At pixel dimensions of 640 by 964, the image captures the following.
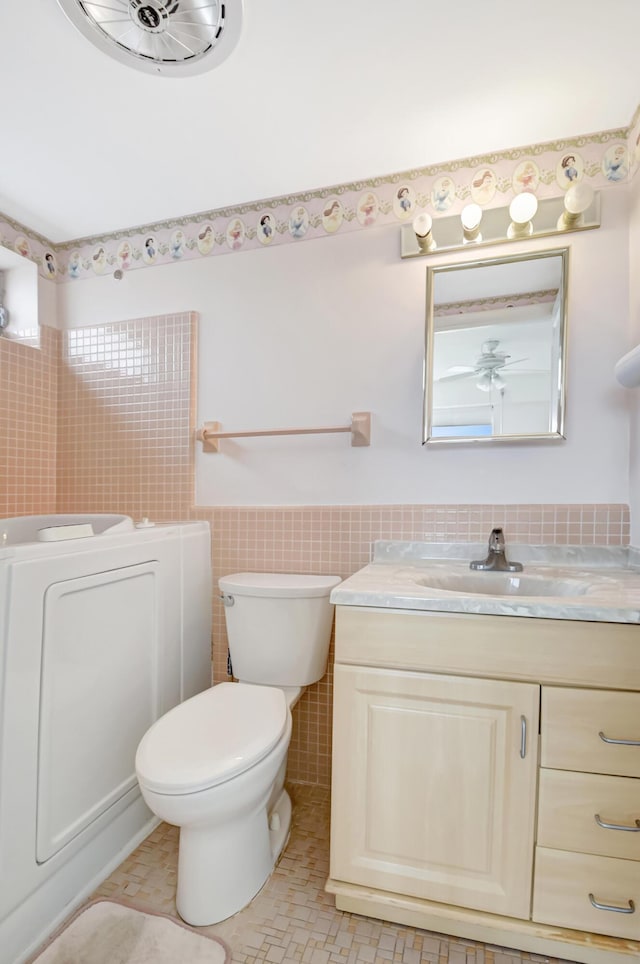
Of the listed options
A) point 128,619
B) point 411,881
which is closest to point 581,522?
point 411,881

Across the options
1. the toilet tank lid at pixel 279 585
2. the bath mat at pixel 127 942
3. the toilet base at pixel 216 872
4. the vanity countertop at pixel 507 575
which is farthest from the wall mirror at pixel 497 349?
the bath mat at pixel 127 942

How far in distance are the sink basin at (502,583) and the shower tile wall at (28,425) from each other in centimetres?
175

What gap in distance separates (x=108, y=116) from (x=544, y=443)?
68.7 inches

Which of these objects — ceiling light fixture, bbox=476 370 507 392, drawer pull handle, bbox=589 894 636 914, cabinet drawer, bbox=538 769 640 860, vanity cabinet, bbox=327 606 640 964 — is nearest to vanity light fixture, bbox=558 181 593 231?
ceiling light fixture, bbox=476 370 507 392

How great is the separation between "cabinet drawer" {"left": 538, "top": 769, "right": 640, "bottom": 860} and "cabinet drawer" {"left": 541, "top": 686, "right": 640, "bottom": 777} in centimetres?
3

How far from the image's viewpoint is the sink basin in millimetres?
1327

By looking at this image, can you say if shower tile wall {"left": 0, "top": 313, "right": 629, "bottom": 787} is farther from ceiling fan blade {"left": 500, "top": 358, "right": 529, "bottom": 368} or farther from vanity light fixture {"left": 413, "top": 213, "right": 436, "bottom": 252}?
vanity light fixture {"left": 413, "top": 213, "right": 436, "bottom": 252}

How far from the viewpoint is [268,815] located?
1.48 metres

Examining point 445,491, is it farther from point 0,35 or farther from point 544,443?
point 0,35

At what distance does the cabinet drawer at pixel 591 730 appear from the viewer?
1.00 metres

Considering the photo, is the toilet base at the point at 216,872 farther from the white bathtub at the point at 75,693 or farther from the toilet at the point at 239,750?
the white bathtub at the point at 75,693

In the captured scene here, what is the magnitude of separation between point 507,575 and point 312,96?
5.10 ft

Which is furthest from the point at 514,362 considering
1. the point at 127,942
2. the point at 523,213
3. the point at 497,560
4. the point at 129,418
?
the point at 127,942

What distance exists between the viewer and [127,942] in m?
1.10
